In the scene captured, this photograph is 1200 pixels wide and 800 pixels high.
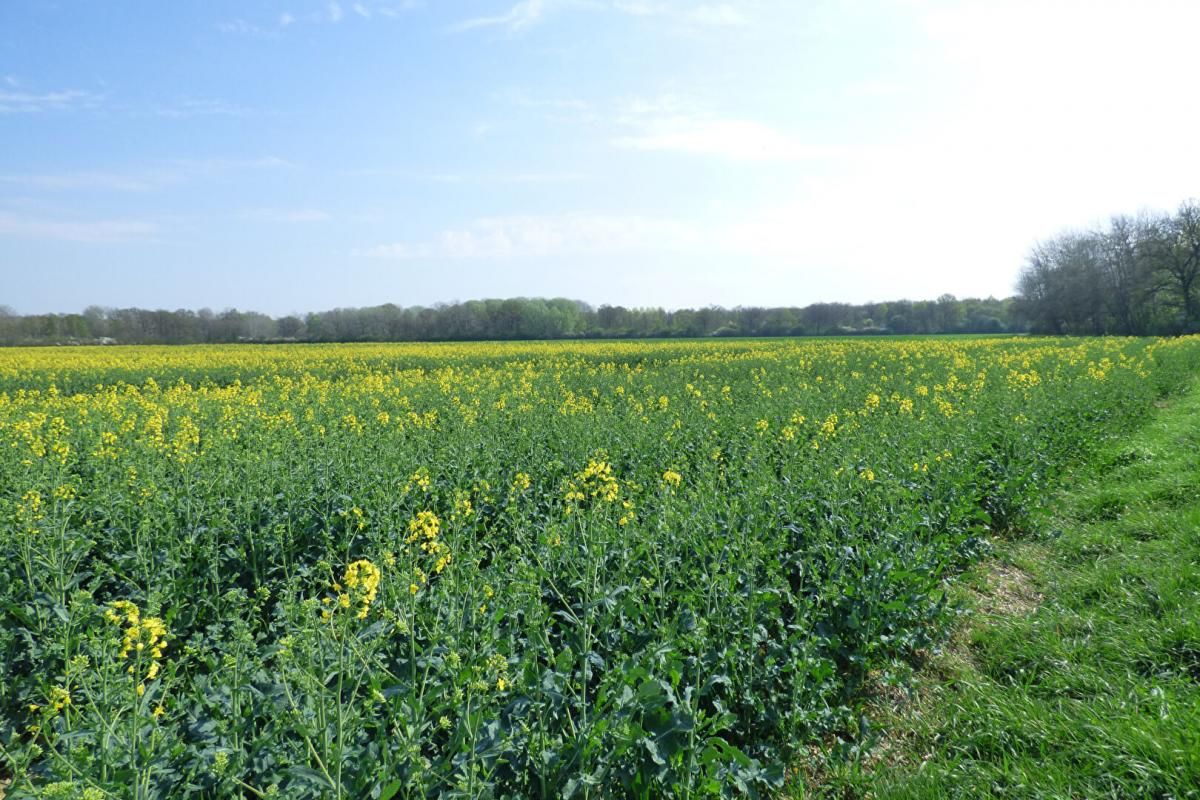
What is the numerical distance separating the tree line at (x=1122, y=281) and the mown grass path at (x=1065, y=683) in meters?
55.3

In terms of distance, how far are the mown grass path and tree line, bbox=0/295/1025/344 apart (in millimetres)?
56609

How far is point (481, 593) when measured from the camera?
3.27 meters

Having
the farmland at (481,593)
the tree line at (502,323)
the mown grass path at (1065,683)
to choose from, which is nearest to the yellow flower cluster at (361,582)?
the farmland at (481,593)

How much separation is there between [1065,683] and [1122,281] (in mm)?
60445

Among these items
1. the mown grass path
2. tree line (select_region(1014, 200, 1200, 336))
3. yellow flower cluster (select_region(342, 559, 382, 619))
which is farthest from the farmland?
tree line (select_region(1014, 200, 1200, 336))

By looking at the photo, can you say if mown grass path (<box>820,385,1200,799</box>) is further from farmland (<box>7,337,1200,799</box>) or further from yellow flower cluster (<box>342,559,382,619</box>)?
yellow flower cluster (<box>342,559,382,619</box>)

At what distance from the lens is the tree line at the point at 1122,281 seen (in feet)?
153

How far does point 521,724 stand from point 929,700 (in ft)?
9.54

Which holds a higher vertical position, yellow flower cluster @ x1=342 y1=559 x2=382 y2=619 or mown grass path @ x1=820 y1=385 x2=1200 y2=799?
yellow flower cluster @ x1=342 y1=559 x2=382 y2=619

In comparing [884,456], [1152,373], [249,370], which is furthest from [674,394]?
[249,370]

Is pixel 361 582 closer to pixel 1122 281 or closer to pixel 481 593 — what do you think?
pixel 481 593

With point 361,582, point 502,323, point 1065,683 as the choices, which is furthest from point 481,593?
point 502,323

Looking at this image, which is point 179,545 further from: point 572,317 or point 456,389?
point 572,317

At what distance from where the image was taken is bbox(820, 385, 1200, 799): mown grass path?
320 centimetres
